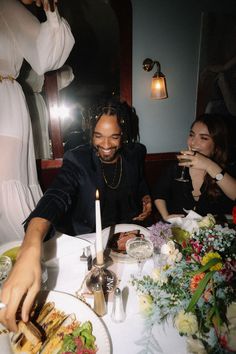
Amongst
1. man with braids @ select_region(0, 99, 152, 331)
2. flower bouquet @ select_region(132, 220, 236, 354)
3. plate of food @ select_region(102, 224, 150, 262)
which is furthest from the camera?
man with braids @ select_region(0, 99, 152, 331)

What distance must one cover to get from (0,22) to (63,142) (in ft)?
5.38

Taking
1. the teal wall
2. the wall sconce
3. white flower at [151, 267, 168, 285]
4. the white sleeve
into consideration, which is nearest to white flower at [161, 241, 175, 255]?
white flower at [151, 267, 168, 285]

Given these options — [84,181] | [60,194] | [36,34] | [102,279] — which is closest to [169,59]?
[36,34]

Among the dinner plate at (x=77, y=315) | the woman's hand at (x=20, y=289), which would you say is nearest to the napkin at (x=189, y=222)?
the dinner plate at (x=77, y=315)

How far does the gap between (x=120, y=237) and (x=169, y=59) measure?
3.11 metres

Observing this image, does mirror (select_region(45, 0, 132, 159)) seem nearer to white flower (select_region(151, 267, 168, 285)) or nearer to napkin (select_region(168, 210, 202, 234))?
napkin (select_region(168, 210, 202, 234))

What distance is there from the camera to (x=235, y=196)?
2.24m

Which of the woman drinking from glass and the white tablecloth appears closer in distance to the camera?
the white tablecloth

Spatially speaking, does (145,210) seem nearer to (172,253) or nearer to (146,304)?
(172,253)

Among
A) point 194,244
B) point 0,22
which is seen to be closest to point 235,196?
point 194,244

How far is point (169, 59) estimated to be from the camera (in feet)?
11.9

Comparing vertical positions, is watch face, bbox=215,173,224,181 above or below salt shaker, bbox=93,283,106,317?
above

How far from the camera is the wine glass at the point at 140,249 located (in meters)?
1.26

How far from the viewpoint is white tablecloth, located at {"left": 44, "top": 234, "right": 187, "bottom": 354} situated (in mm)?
934
